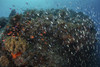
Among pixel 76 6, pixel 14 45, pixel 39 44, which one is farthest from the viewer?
pixel 76 6

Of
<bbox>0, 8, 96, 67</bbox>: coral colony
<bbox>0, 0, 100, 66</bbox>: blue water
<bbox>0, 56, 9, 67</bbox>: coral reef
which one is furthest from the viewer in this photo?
<bbox>0, 0, 100, 66</bbox>: blue water

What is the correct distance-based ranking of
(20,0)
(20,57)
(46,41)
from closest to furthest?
(20,57) < (46,41) < (20,0)

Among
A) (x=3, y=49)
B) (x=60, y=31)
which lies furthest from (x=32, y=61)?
(x=60, y=31)

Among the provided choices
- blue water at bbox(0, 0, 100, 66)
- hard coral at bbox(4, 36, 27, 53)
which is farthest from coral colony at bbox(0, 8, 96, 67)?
blue water at bbox(0, 0, 100, 66)

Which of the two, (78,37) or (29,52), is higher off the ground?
(78,37)

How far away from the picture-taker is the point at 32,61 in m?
5.81

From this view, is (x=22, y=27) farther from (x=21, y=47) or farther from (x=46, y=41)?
(x=46, y=41)

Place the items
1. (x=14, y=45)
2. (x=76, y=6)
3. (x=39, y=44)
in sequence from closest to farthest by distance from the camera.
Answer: (x=14, y=45)
(x=39, y=44)
(x=76, y=6)

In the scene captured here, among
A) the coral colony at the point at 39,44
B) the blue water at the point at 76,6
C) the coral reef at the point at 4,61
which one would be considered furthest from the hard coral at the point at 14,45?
the blue water at the point at 76,6

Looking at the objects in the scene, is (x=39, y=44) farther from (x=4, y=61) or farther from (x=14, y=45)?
(x=4, y=61)

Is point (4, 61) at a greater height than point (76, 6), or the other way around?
point (76, 6)

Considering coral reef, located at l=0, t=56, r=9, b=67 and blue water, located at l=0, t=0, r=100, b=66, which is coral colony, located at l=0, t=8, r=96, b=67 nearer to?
coral reef, located at l=0, t=56, r=9, b=67

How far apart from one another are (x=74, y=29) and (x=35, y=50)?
16.3 ft

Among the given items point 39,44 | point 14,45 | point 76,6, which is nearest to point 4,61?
point 14,45
